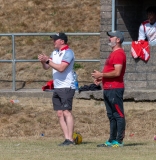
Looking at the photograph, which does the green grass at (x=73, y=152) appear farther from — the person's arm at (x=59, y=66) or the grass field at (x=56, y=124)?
the person's arm at (x=59, y=66)

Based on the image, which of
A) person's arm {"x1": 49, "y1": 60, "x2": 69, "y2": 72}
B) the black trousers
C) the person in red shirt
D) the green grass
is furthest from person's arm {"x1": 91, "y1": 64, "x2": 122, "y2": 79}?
the green grass

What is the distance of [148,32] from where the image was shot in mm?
16609

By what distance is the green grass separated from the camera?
412 inches

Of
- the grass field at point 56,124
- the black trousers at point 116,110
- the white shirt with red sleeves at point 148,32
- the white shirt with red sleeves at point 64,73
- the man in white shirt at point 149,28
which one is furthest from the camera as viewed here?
the white shirt with red sleeves at point 148,32

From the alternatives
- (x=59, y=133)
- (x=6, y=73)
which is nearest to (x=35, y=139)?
(x=59, y=133)

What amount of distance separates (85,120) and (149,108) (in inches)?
61.9

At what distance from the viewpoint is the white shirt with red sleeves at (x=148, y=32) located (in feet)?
54.2

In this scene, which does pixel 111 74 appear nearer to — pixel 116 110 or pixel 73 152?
pixel 116 110

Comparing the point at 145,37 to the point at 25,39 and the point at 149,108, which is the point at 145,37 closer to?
the point at 149,108

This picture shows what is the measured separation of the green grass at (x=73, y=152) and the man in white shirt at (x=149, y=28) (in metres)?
4.54

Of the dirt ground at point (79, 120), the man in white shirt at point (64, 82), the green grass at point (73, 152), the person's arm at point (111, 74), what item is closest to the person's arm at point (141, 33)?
the dirt ground at point (79, 120)

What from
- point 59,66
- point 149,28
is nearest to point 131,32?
point 149,28

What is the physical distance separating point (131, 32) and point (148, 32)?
1.33 metres

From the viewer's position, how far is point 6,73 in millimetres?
20125
